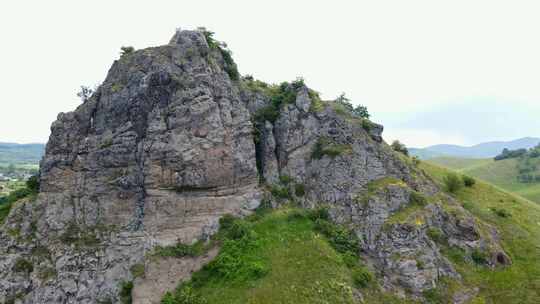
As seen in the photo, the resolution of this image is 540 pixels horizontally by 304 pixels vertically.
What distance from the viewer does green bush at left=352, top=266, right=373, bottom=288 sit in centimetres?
3309

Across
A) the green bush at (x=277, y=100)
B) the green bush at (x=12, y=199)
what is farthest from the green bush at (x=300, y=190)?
the green bush at (x=12, y=199)

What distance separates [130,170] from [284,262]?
22435 millimetres

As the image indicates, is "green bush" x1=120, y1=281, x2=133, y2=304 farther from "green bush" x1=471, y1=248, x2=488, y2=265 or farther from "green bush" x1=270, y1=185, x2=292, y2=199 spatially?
"green bush" x1=471, y1=248, x2=488, y2=265

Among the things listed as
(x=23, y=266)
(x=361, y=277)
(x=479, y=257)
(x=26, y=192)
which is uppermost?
(x=26, y=192)

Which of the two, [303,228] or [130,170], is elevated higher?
[130,170]

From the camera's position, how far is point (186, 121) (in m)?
41.8

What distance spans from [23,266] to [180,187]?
19708mm

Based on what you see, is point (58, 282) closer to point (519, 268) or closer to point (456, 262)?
point (456, 262)

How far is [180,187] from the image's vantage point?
40719 mm

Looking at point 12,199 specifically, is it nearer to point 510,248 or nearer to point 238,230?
point 238,230

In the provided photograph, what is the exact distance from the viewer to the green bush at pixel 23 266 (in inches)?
1474

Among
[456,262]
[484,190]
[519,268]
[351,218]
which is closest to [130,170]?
[351,218]

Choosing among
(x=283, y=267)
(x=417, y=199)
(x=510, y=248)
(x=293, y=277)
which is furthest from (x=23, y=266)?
(x=510, y=248)

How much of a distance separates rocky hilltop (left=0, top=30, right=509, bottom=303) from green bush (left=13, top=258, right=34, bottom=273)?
123mm
